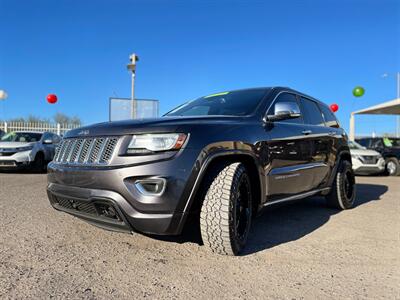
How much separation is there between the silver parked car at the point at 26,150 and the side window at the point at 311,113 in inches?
333

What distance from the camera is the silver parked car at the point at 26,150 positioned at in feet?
32.7

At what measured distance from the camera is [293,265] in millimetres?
2783

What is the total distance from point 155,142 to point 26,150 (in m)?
9.02

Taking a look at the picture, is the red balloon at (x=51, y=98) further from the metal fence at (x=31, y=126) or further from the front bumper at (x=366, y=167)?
the front bumper at (x=366, y=167)

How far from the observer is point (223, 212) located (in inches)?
107

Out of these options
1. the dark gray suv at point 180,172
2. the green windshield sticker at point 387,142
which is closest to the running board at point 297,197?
the dark gray suv at point 180,172

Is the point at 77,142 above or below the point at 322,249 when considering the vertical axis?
above

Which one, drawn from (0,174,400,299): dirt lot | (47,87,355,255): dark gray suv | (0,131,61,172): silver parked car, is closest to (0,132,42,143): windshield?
(0,131,61,172): silver parked car

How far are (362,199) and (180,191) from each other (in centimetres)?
506

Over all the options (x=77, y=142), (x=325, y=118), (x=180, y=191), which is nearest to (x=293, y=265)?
(x=180, y=191)

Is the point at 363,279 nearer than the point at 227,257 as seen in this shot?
Yes

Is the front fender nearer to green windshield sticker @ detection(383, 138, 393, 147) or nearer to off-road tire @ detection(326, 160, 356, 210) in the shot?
off-road tire @ detection(326, 160, 356, 210)

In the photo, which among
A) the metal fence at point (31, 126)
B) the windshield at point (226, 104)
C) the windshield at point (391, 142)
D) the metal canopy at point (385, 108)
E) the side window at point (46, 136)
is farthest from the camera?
the metal fence at point (31, 126)

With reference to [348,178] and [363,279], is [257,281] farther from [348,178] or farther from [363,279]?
[348,178]
